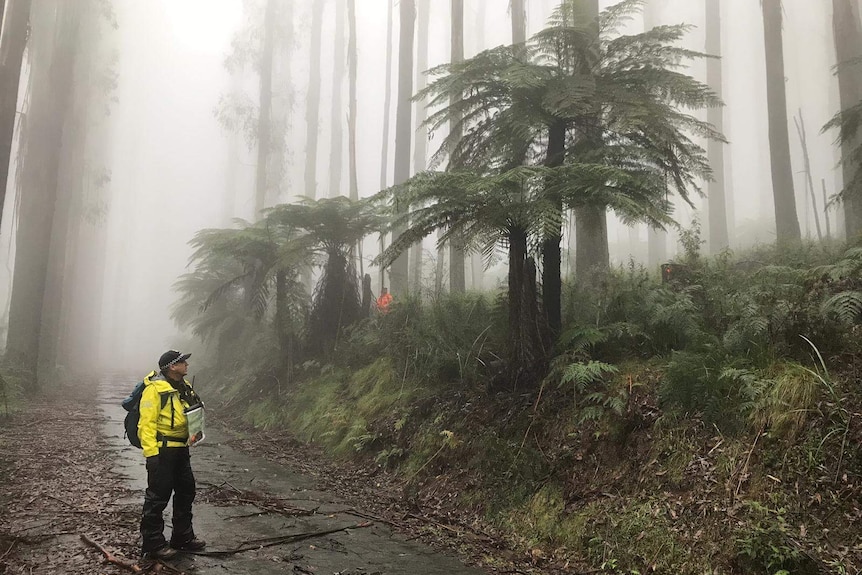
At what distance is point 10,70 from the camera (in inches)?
385

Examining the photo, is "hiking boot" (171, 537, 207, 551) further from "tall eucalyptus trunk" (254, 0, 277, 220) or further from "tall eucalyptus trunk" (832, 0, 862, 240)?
"tall eucalyptus trunk" (254, 0, 277, 220)

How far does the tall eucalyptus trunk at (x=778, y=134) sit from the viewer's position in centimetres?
1145

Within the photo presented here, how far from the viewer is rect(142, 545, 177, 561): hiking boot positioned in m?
4.02

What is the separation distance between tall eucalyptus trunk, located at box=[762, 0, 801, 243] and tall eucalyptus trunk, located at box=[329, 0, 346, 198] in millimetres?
19089

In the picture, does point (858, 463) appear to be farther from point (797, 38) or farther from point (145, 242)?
point (145, 242)

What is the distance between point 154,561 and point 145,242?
9644cm

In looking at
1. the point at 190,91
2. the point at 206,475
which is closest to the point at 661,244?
the point at 206,475

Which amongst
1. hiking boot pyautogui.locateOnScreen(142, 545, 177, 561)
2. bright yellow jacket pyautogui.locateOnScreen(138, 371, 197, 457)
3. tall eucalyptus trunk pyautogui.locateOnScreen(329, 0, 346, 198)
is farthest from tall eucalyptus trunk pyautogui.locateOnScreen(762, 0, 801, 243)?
tall eucalyptus trunk pyautogui.locateOnScreen(329, 0, 346, 198)

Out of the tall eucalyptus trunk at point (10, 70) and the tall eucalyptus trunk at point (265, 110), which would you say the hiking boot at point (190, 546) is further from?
the tall eucalyptus trunk at point (265, 110)

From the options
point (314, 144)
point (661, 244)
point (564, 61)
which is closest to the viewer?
point (564, 61)

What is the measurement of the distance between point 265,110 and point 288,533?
23047mm

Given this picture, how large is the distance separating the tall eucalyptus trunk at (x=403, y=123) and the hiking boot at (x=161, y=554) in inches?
337

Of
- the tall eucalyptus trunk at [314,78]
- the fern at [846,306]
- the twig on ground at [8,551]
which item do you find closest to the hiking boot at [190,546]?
the twig on ground at [8,551]

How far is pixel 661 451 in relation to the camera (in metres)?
4.56
